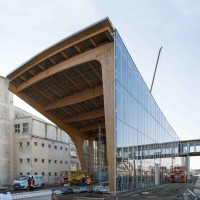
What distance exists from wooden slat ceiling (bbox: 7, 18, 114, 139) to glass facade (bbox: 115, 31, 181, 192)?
346 centimetres

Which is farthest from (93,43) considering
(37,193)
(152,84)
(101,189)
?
(152,84)

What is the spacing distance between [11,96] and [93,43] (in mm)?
24664

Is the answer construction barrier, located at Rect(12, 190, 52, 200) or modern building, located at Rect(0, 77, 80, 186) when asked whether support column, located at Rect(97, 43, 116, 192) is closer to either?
construction barrier, located at Rect(12, 190, 52, 200)

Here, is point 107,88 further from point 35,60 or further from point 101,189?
point 35,60

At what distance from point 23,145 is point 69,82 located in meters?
15.0

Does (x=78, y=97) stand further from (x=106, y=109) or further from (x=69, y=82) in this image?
(x=106, y=109)

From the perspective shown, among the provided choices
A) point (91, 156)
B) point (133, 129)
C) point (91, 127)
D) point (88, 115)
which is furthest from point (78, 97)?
point (91, 156)

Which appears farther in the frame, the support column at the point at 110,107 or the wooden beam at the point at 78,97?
the wooden beam at the point at 78,97

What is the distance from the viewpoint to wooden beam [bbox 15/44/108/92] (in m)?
33.4

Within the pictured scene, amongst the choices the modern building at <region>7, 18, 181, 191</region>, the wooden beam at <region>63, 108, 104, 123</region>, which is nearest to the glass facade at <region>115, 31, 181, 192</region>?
the modern building at <region>7, 18, 181, 191</region>

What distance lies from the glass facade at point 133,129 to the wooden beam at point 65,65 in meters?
3.67

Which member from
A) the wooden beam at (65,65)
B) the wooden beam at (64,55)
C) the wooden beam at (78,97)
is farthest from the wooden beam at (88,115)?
the wooden beam at (64,55)

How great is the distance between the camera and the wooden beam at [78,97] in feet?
140

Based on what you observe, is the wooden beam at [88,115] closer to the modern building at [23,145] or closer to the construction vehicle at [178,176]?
the modern building at [23,145]
